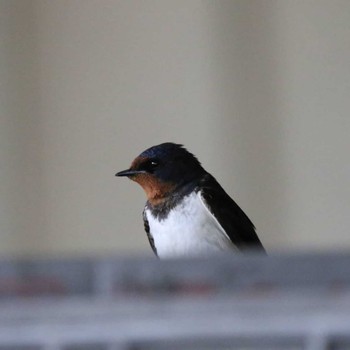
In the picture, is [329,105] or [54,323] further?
[329,105]

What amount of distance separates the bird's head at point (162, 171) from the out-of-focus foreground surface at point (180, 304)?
1.28 metres

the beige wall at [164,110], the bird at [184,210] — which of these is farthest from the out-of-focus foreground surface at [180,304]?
the beige wall at [164,110]

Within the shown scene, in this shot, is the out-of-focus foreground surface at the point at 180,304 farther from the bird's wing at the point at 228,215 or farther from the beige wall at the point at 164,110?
the beige wall at the point at 164,110

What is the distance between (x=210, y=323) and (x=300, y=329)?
0.06 feet

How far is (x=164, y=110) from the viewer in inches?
108

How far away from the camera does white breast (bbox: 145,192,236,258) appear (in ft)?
4.77

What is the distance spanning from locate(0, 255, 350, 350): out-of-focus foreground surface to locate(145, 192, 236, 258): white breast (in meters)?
1.17

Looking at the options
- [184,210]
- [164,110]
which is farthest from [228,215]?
[164,110]

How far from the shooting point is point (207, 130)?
2.67 m

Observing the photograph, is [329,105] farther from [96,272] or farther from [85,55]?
[96,272]

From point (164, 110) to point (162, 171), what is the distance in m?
1.14

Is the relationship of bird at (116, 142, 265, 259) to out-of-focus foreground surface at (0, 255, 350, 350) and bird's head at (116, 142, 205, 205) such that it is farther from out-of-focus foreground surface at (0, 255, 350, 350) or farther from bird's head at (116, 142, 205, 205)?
out-of-focus foreground surface at (0, 255, 350, 350)

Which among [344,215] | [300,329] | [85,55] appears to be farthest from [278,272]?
[85,55]

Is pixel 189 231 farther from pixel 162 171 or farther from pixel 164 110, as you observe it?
pixel 164 110
